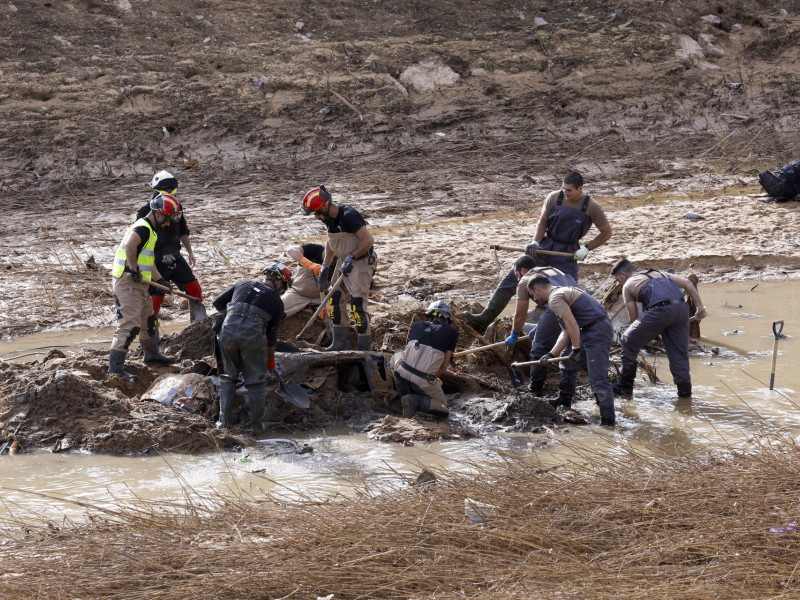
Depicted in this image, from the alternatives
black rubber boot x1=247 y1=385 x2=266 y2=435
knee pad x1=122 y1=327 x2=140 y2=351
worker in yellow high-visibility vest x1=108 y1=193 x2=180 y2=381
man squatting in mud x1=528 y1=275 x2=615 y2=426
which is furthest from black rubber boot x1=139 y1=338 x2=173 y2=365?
man squatting in mud x1=528 y1=275 x2=615 y2=426

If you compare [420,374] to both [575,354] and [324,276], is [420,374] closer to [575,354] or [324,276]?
[575,354]

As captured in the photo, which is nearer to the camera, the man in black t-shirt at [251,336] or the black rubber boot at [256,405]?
the man in black t-shirt at [251,336]

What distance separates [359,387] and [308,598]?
3922mm

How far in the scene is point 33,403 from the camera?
695 centimetres

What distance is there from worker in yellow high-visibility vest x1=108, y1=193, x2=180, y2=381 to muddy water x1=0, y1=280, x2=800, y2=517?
1.25m

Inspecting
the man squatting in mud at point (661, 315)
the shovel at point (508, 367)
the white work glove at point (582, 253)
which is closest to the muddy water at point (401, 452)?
the man squatting in mud at point (661, 315)

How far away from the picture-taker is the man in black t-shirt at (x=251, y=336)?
6656 millimetres

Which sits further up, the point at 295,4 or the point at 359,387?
the point at 295,4

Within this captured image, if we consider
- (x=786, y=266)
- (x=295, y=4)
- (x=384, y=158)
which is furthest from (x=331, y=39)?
(x=786, y=266)

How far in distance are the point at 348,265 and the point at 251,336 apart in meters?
1.66

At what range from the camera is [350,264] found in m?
8.05

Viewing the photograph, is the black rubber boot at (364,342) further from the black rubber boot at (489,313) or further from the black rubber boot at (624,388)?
the black rubber boot at (624,388)

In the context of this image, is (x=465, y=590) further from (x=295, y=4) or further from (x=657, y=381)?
(x=295, y=4)

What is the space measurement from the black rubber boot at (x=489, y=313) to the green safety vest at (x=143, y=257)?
10.6 ft
